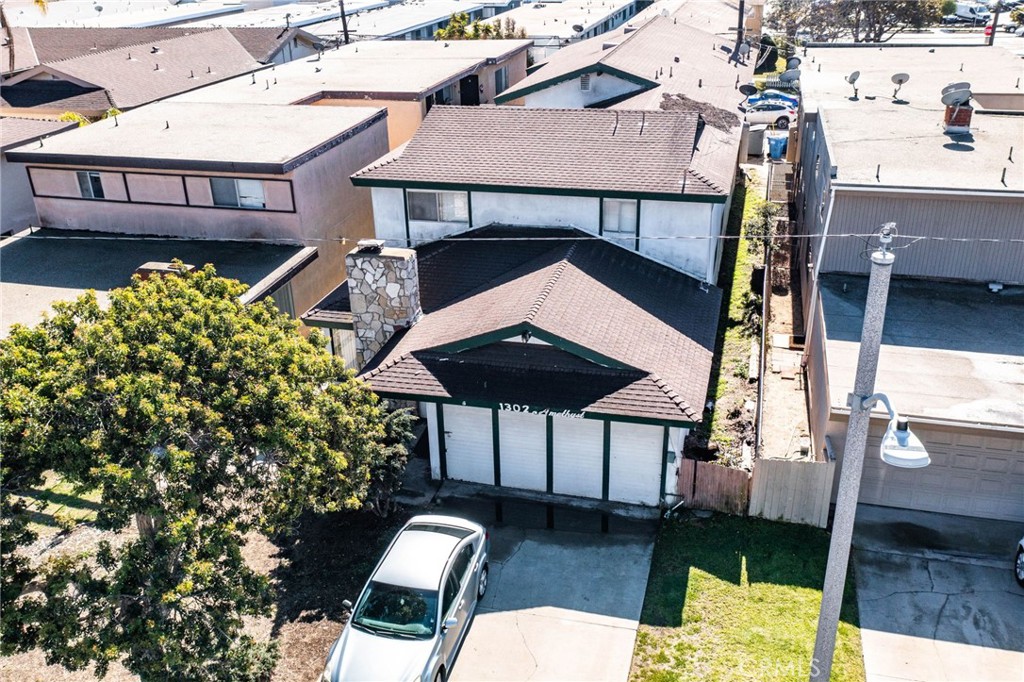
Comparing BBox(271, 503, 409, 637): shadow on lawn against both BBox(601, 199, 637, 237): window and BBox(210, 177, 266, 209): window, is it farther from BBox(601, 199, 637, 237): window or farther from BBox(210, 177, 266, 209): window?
BBox(210, 177, 266, 209): window

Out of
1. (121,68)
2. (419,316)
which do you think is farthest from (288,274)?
(121,68)

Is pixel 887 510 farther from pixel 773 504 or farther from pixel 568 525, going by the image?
pixel 568 525

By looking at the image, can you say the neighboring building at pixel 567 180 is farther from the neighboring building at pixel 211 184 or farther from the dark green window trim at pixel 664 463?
the dark green window trim at pixel 664 463

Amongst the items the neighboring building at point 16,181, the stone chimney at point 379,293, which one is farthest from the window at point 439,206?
the neighboring building at point 16,181

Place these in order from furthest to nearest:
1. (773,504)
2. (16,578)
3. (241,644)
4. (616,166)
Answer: (616,166) → (773,504) → (241,644) → (16,578)

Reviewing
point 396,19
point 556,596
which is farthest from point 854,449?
point 396,19

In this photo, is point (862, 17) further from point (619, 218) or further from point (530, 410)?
point (530, 410)

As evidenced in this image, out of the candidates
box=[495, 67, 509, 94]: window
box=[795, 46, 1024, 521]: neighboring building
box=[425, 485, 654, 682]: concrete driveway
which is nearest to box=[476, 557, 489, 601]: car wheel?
box=[425, 485, 654, 682]: concrete driveway
